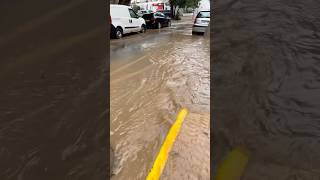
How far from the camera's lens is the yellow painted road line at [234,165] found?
182 centimetres

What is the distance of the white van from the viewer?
61.5 ft

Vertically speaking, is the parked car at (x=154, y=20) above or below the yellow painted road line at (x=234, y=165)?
above

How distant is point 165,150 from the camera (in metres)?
4.43

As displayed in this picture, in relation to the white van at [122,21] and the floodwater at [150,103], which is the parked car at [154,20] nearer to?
the white van at [122,21]

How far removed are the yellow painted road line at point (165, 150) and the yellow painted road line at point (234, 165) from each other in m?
1.93

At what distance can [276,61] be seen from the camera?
5.52 feet

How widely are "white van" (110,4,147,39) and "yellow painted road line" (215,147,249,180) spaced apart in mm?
16637

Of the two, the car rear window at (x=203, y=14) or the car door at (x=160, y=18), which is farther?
the car door at (x=160, y=18)

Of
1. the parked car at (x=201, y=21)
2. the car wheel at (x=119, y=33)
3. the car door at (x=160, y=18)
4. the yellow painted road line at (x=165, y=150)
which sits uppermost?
the car door at (x=160, y=18)

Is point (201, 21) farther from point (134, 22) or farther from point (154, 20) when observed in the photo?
point (154, 20)

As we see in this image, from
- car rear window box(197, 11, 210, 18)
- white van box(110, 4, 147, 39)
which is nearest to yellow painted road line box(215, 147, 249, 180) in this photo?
white van box(110, 4, 147, 39)

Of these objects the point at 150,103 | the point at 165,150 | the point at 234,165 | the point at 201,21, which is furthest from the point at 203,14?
the point at 234,165

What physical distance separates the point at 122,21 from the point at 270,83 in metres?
18.4
